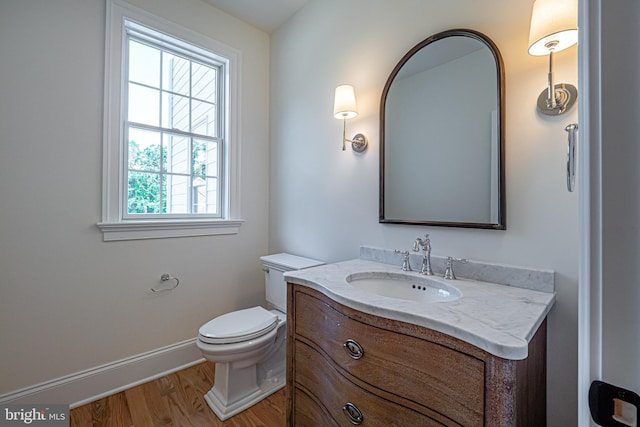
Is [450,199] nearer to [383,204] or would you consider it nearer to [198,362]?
[383,204]

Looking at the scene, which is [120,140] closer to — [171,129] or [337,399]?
[171,129]

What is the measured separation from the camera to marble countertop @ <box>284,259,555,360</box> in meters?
0.72

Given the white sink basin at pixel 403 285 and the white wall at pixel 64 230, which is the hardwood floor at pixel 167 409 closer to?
the white wall at pixel 64 230

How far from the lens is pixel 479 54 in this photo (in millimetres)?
1286

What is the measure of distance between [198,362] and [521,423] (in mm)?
2101

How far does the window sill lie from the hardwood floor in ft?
3.26

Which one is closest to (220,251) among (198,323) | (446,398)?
(198,323)

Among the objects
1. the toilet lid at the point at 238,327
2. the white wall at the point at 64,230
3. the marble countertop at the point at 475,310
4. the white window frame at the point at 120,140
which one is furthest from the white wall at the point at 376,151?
the white wall at the point at 64,230

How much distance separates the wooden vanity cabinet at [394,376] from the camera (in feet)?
2.41

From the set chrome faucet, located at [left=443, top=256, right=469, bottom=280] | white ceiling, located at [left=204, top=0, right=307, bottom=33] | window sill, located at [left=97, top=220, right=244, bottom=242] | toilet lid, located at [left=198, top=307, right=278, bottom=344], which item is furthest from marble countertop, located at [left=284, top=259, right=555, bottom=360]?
white ceiling, located at [left=204, top=0, right=307, bottom=33]

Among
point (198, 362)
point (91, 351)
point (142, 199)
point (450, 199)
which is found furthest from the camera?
point (198, 362)

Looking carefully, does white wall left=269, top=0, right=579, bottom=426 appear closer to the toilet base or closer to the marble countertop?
the marble countertop

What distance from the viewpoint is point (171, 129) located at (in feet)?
7.05

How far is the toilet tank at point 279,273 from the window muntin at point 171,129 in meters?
0.69
